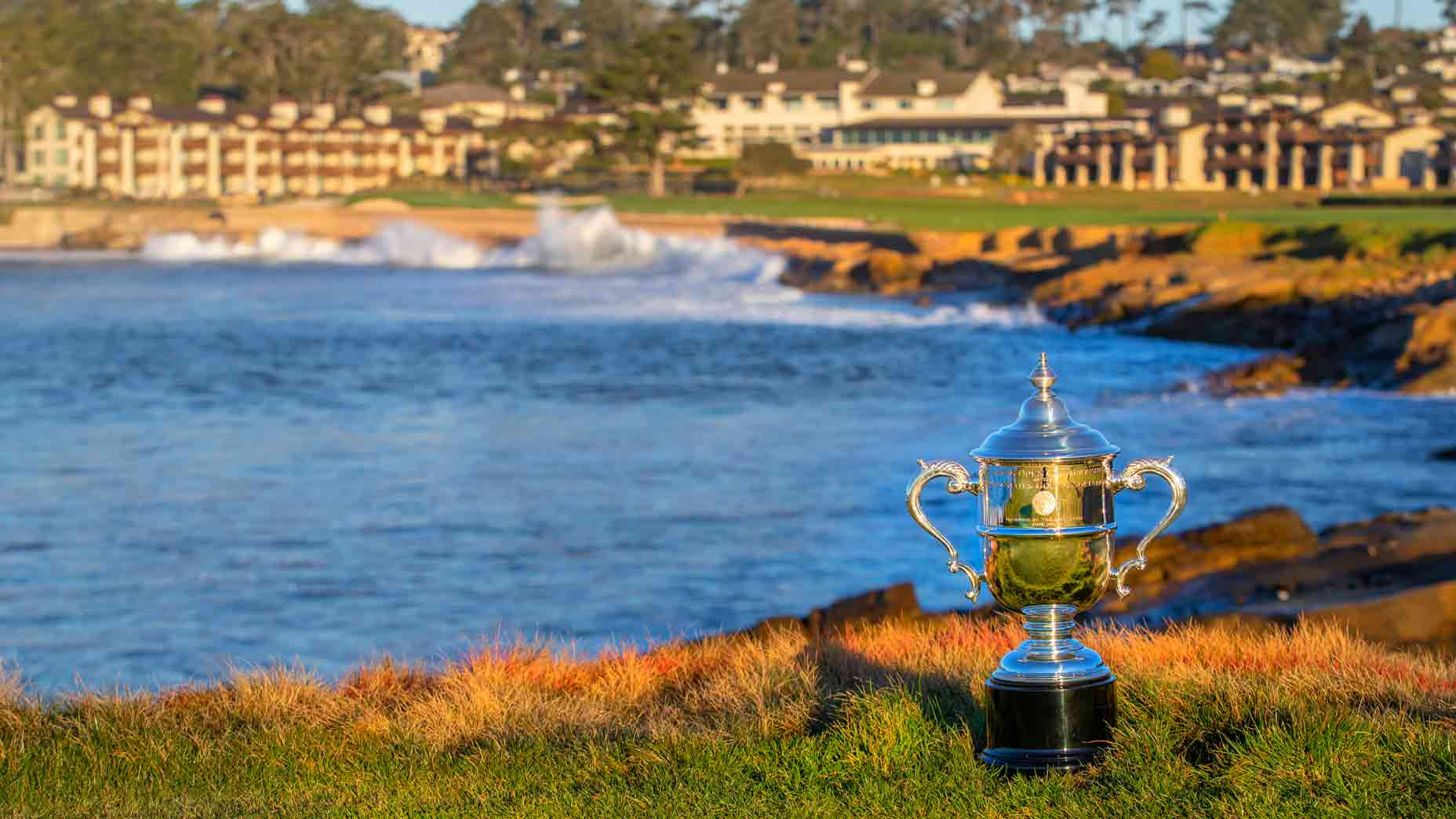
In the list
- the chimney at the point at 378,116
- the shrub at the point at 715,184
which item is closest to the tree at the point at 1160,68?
the chimney at the point at 378,116

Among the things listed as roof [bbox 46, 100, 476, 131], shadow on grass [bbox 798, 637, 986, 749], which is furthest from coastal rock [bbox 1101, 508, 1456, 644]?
roof [bbox 46, 100, 476, 131]

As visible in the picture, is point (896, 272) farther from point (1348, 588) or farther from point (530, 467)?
point (1348, 588)

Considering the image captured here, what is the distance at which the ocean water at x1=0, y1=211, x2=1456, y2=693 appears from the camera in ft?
51.1

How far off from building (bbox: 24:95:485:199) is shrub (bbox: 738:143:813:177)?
69.2 ft

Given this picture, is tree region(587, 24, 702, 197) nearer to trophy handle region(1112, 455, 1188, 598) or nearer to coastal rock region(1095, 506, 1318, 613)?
coastal rock region(1095, 506, 1318, 613)

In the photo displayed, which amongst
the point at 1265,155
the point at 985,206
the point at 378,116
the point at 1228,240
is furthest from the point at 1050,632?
the point at 378,116

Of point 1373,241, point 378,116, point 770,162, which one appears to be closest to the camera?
point 1373,241

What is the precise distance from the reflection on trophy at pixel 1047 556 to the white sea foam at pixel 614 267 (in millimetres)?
42680

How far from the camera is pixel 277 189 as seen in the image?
131125 millimetres

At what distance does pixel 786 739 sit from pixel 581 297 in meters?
59.1

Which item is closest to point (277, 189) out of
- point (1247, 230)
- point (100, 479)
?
point (1247, 230)

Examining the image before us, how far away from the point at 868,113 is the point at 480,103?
119ft

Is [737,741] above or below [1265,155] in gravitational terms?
below

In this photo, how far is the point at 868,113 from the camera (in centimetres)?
14012
